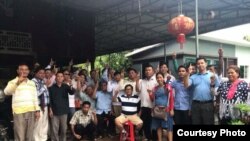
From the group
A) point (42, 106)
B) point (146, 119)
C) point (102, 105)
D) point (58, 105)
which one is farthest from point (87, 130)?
point (146, 119)

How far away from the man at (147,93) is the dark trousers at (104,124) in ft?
3.16

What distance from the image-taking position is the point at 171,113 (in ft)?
20.2

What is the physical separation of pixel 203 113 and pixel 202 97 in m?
0.27

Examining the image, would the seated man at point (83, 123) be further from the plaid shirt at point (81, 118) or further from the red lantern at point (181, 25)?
the red lantern at point (181, 25)

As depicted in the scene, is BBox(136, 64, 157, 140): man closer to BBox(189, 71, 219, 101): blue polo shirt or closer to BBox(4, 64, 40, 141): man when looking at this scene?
BBox(189, 71, 219, 101): blue polo shirt

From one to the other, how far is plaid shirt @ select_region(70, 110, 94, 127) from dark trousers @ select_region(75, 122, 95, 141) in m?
0.06

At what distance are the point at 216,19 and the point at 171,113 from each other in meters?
5.98

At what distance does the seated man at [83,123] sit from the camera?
671 cm

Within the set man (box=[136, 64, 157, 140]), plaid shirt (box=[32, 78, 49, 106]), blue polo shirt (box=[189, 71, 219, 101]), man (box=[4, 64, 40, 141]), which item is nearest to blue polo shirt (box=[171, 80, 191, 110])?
blue polo shirt (box=[189, 71, 219, 101])

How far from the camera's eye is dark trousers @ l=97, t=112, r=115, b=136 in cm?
735

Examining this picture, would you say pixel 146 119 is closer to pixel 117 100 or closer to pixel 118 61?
pixel 117 100

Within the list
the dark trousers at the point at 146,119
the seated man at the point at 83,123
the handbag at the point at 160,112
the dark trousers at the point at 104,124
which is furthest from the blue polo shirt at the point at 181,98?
the dark trousers at the point at 104,124

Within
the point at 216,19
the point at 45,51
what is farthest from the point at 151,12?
the point at 45,51

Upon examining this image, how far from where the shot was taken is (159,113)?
20.6ft
